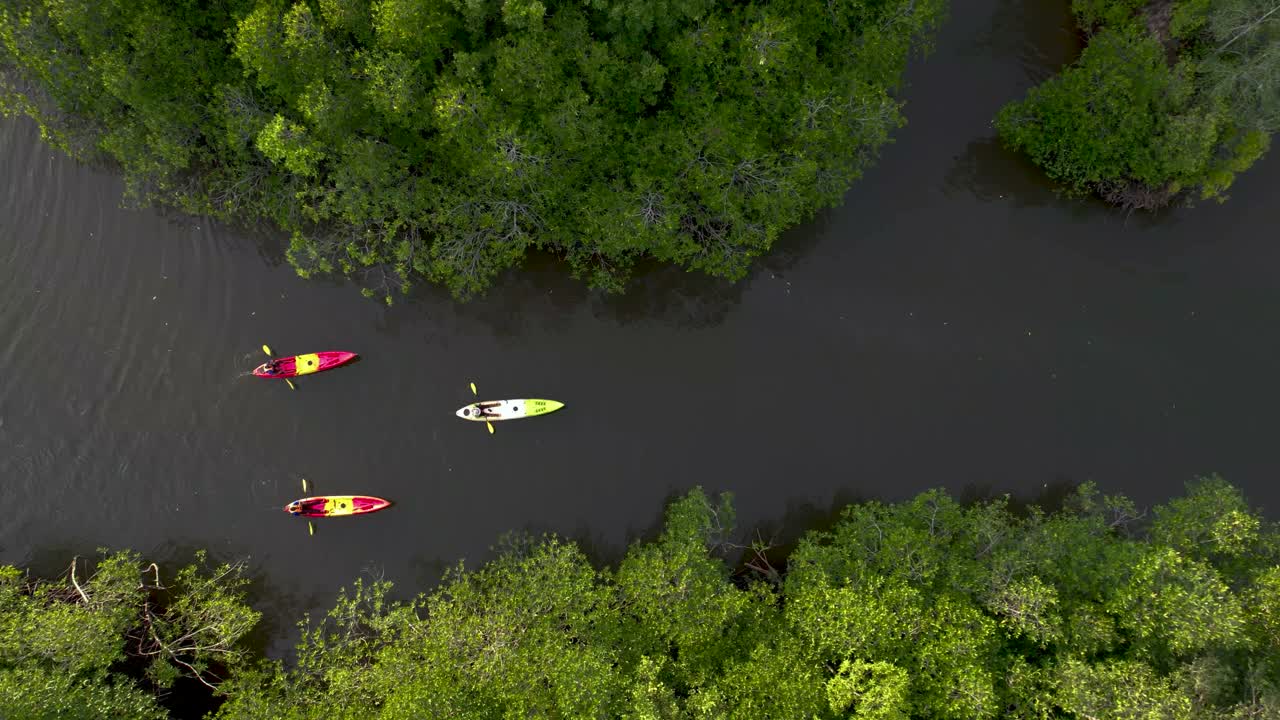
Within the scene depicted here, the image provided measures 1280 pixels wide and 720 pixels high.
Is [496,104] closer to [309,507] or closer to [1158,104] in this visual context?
[309,507]

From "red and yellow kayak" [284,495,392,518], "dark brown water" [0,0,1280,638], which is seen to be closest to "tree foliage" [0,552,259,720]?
"dark brown water" [0,0,1280,638]

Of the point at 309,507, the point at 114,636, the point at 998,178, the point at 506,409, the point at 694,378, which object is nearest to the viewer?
the point at 114,636

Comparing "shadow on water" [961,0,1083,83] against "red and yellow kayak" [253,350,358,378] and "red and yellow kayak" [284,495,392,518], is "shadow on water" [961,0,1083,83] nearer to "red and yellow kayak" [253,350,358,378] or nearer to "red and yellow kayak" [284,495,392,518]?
"red and yellow kayak" [253,350,358,378]

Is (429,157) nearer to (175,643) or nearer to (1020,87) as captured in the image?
(175,643)

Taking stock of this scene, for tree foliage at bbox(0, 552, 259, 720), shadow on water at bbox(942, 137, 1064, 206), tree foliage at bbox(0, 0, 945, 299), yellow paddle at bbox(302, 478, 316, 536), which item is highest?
tree foliage at bbox(0, 0, 945, 299)

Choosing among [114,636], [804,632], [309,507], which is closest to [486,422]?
[309,507]

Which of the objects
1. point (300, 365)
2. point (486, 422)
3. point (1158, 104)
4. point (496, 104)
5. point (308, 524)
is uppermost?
point (496, 104)
